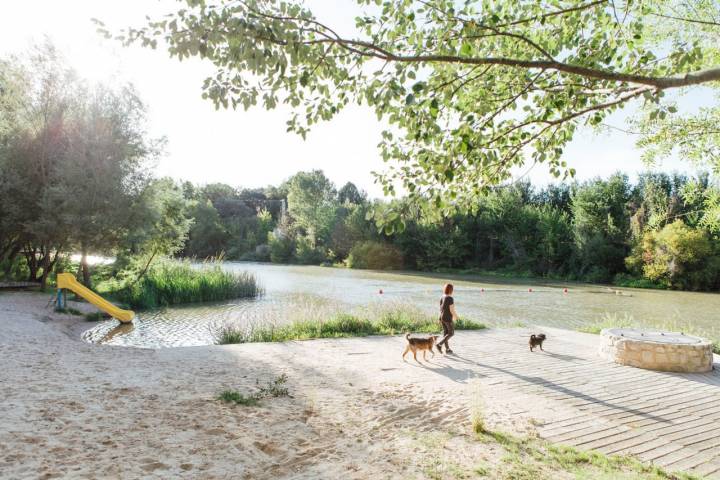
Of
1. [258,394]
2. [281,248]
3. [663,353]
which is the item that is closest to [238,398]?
[258,394]

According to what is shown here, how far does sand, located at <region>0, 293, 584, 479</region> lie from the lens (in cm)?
369

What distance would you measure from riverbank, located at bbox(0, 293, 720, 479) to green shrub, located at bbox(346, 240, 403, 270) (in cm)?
4077

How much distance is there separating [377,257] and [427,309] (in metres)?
31.4

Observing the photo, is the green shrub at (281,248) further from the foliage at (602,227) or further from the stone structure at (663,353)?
the stone structure at (663,353)

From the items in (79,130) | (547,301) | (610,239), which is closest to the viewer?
(79,130)

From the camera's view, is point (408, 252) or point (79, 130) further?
point (408, 252)

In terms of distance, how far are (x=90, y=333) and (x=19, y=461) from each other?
10.0 meters

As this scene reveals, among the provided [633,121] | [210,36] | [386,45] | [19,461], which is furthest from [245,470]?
[633,121]

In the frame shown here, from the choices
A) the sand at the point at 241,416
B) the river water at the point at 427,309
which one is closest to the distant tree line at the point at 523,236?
the river water at the point at 427,309

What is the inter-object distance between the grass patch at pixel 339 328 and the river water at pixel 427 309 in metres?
→ 0.63

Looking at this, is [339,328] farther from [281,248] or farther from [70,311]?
[281,248]

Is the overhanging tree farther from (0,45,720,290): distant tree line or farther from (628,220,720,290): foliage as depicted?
(628,220,720,290): foliage

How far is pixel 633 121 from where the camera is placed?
8898 mm

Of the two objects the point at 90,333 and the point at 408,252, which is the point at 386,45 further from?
the point at 408,252
